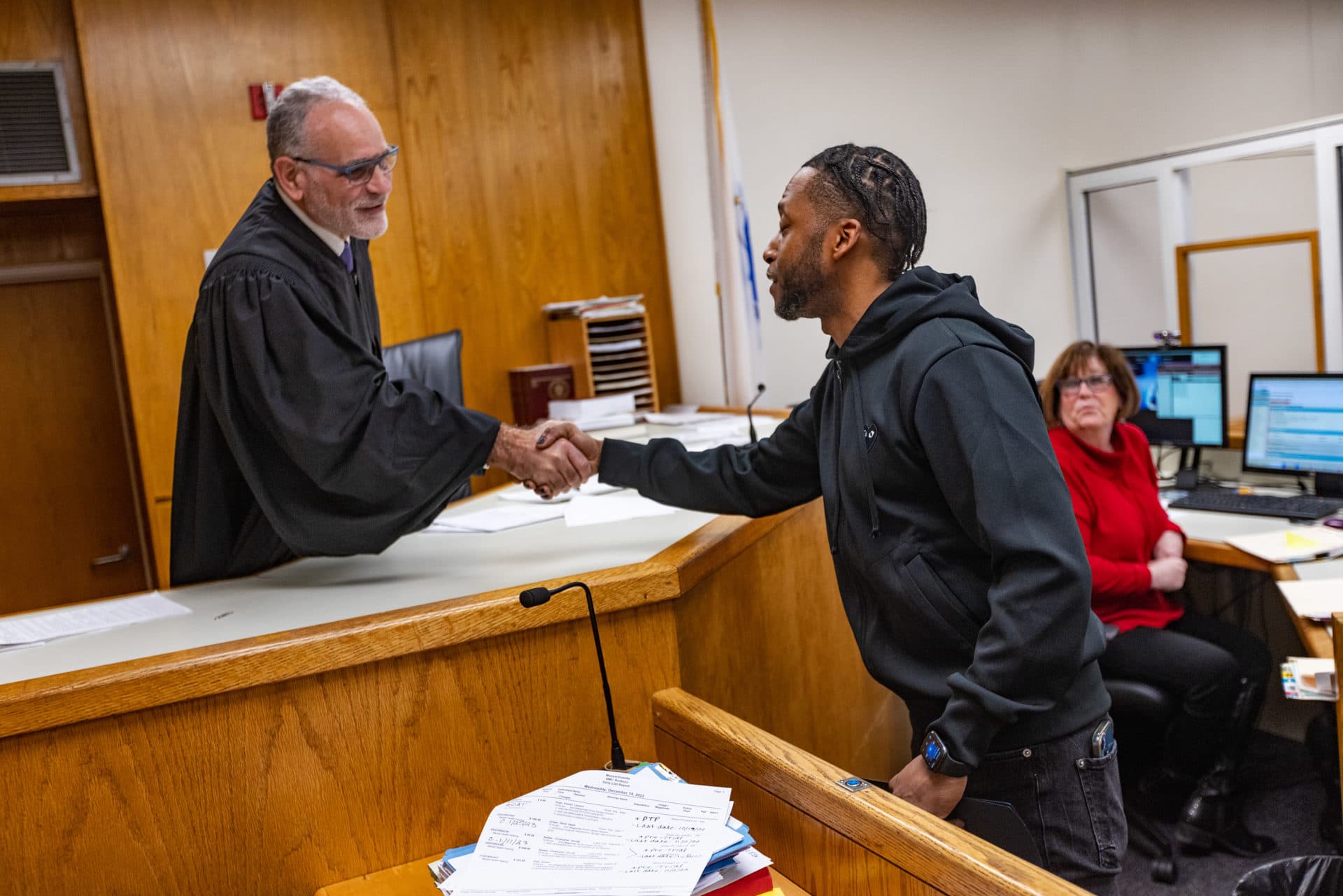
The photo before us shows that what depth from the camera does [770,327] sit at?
4.39m

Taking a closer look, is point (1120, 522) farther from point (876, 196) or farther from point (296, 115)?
point (296, 115)

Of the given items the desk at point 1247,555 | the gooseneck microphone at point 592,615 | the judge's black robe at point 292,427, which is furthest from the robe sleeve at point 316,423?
the desk at point 1247,555

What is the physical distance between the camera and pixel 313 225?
1.90m

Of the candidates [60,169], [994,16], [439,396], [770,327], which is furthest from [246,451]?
[994,16]

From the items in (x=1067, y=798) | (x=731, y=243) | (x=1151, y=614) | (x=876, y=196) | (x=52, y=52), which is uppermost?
(x=52, y=52)

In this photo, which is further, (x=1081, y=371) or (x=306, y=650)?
(x=1081, y=371)

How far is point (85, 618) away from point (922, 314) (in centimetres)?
130

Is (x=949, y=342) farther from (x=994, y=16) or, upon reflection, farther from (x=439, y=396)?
(x=994, y=16)

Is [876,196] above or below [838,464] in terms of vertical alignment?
above

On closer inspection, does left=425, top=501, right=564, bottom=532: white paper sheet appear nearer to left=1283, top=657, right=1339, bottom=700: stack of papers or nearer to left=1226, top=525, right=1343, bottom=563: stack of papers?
left=1283, top=657, right=1339, bottom=700: stack of papers

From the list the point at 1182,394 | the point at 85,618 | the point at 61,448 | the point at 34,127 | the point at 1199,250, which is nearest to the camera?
the point at 85,618

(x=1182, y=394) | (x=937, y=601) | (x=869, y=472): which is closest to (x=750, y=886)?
(x=937, y=601)

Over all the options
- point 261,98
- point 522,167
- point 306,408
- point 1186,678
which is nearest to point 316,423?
point 306,408

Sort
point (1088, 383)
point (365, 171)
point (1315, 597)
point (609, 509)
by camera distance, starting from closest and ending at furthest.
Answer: point (365, 171)
point (609, 509)
point (1315, 597)
point (1088, 383)
